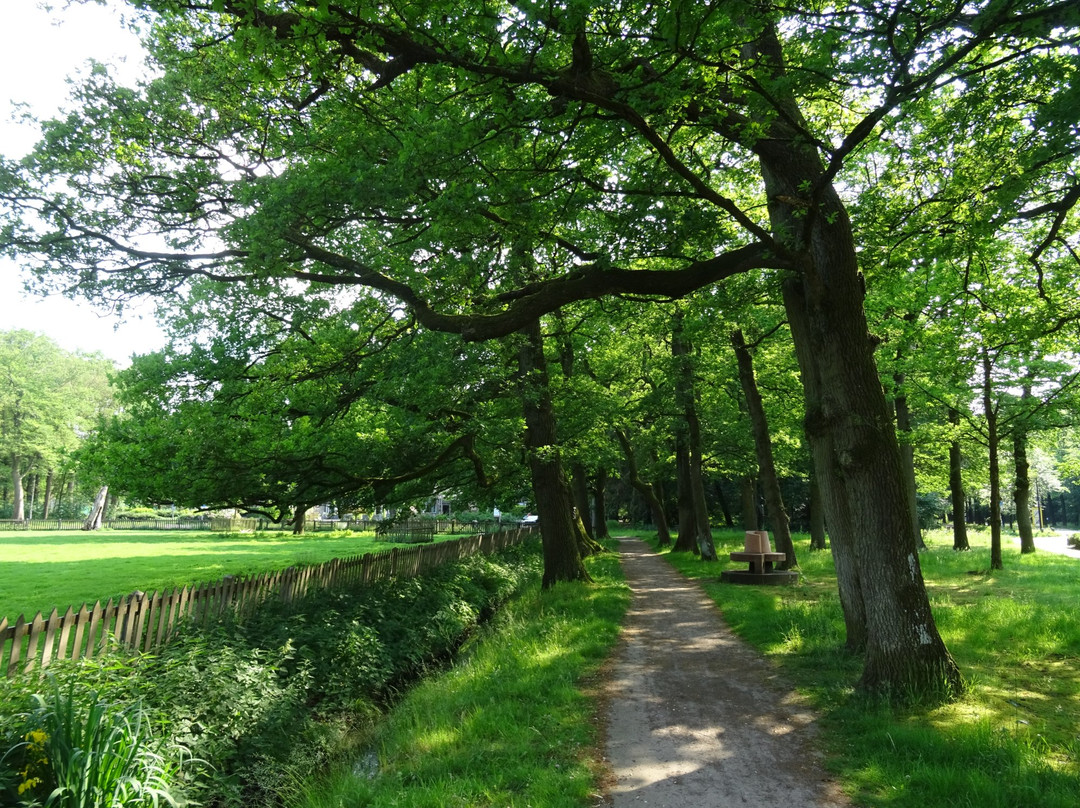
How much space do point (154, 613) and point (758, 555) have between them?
41.1ft

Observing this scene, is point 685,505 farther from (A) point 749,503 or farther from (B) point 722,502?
(B) point 722,502

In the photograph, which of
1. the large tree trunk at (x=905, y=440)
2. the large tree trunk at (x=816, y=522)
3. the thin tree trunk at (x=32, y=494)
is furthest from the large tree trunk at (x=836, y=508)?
the thin tree trunk at (x=32, y=494)

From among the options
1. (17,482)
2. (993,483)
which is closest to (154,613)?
(993,483)

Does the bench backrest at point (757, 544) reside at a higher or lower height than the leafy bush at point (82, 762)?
higher

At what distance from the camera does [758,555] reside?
15242mm

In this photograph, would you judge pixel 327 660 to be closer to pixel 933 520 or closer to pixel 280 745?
pixel 280 745

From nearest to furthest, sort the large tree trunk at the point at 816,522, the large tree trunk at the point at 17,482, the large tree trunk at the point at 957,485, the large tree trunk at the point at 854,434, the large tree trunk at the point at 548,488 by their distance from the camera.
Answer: the large tree trunk at the point at 854,434, the large tree trunk at the point at 548,488, the large tree trunk at the point at 957,485, the large tree trunk at the point at 816,522, the large tree trunk at the point at 17,482

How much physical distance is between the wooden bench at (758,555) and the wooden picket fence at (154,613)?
27.1ft

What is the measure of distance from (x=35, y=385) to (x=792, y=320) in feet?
223

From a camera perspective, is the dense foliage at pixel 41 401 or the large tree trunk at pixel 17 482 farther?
the large tree trunk at pixel 17 482

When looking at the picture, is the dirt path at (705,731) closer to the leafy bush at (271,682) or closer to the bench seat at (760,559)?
the leafy bush at (271,682)

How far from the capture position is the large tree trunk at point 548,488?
14828 millimetres

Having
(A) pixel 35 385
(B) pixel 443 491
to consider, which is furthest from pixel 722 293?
(A) pixel 35 385

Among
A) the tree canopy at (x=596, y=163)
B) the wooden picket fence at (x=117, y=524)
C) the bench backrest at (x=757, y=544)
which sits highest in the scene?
the tree canopy at (x=596, y=163)
